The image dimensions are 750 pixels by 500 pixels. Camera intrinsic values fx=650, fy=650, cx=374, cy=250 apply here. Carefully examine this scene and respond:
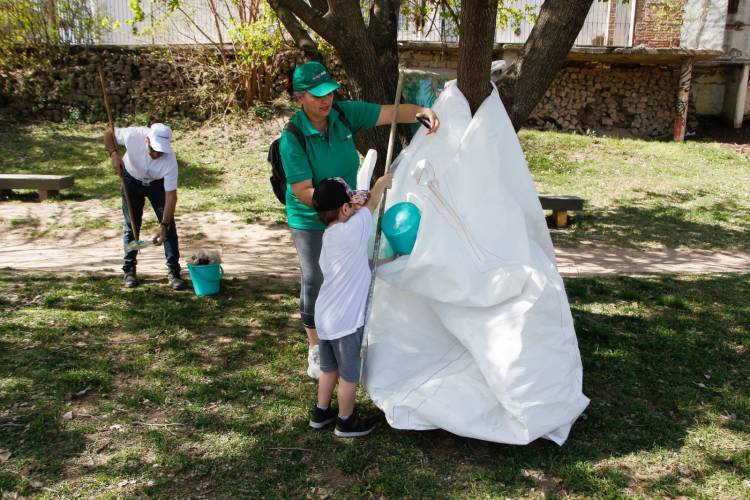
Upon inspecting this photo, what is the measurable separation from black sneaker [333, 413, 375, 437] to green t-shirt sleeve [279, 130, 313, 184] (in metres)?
1.23

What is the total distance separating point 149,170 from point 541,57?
3.07m

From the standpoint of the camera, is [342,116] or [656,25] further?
[656,25]

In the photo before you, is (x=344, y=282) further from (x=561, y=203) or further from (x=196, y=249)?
(x=561, y=203)

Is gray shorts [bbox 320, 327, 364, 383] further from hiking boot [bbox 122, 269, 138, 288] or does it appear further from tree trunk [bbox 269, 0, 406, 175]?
hiking boot [bbox 122, 269, 138, 288]

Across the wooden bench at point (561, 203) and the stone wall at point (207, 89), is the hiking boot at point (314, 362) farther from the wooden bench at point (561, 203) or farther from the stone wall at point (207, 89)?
the stone wall at point (207, 89)

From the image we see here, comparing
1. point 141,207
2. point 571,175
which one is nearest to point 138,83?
point 571,175

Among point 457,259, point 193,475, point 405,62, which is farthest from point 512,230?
point 405,62

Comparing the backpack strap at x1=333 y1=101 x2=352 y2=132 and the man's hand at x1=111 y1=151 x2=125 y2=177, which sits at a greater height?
the backpack strap at x1=333 y1=101 x2=352 y2=132

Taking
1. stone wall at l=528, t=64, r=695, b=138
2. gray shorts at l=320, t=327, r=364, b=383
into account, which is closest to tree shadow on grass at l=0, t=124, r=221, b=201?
gray shorts at l=320, t=327, r=364, b=383

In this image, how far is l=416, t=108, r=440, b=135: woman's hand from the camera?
3.52 meters

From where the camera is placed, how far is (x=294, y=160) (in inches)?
127

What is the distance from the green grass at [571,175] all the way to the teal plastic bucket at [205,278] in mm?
3309

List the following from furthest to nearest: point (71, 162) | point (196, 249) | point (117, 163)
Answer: point (71, 162), point (196, 249), point (117, 163)

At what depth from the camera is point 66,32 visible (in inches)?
569
